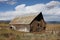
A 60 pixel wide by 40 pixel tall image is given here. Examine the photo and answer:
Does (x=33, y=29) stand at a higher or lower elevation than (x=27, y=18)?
lower

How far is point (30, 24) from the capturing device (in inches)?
1750

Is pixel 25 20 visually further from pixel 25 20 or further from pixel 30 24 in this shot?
pixel 30 24

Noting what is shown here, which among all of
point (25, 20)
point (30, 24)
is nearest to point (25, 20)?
point (25, 20)

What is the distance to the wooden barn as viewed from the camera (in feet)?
147

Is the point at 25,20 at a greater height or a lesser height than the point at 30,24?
greater

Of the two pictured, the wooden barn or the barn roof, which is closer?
the wooden barn

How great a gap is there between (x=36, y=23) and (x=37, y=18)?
140 cm

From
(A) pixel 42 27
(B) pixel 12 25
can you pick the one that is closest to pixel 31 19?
(A) pixel 42 27

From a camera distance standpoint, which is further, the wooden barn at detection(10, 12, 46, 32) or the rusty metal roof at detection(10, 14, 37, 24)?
the rusty metal roof at detection(10, 14, 37, 24)

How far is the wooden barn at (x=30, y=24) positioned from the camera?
44781 millimetres

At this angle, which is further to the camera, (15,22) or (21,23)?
(15,22)

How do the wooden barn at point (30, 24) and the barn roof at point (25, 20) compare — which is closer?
the wooden barn at point (30, 24)

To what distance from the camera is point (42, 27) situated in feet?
156

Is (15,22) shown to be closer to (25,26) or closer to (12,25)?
(12,25)
